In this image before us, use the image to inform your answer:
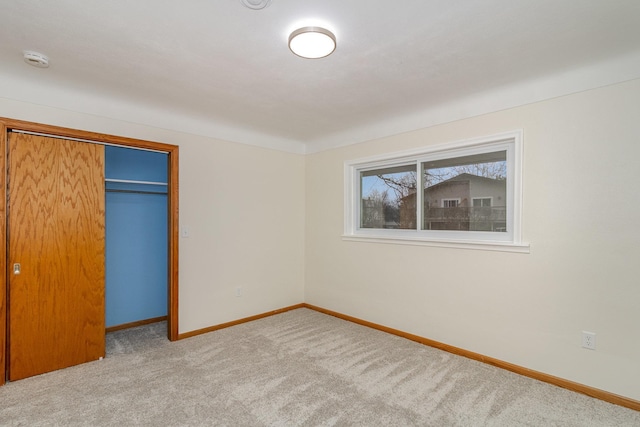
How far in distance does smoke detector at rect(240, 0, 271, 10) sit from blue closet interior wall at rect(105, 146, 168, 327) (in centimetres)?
278

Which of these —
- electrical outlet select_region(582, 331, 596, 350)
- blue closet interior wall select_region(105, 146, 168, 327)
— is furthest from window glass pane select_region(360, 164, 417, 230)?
blue closet interior wall select_region(105, 146, 168, 327)

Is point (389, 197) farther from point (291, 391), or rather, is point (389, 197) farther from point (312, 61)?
point (291, 391)

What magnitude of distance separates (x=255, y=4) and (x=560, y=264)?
108 inches

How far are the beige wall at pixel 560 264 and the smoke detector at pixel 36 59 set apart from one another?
122 inches

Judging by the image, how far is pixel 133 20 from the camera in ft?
5.82

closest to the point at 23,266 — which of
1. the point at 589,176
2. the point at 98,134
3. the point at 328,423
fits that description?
the point at 98,134

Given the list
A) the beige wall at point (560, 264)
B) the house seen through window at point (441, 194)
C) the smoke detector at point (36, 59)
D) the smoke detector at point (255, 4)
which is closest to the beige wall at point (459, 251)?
the beige wall at point (560, 264)

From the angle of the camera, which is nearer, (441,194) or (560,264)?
(560,264)

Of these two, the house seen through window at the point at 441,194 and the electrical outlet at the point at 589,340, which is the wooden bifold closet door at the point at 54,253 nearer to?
the house seen through window at the point at 441,194

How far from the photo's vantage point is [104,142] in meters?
2.93

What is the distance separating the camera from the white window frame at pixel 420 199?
2674 mm

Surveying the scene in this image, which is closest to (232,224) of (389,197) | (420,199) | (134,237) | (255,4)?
(134,237)

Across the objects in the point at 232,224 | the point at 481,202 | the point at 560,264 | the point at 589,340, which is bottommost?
the point at 589,340

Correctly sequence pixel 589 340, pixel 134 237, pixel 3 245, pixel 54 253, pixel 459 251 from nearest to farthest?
1. pixel 589 340
2. pixel 3 245
3. pixel 54 253
4. pixel 459 251
5. pixel 134 237
